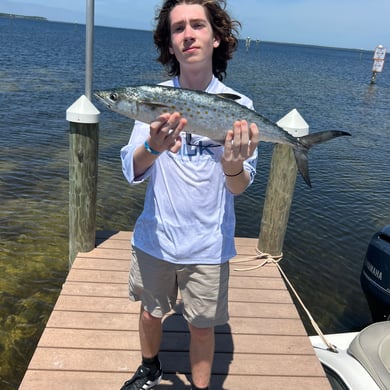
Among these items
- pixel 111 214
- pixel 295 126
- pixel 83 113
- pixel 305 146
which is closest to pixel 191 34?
pixel 305 146

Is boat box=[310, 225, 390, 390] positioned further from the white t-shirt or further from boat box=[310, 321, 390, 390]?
the white t-shirt

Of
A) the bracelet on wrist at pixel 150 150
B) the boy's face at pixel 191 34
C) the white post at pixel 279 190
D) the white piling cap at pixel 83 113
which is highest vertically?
the boy's face at pixel 191 34

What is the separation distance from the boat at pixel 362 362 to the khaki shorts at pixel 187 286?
1.81 metres

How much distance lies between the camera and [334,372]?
4.03 m

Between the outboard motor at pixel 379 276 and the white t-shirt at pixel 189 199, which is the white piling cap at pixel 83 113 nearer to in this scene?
the white t-shirt at pixel 189 199

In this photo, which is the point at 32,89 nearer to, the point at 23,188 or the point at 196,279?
the point at 23,188

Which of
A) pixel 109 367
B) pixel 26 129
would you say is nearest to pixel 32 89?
pixel 26 129

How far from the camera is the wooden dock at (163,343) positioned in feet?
11.8

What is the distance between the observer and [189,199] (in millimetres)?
2748

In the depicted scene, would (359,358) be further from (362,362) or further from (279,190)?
(279,190)

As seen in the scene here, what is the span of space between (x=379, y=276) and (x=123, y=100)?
15.2 ft

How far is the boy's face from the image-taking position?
2.59 metres

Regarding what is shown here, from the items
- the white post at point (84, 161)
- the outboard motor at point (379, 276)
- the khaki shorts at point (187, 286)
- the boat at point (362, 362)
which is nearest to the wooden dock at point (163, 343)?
the boat at point (362, 362)

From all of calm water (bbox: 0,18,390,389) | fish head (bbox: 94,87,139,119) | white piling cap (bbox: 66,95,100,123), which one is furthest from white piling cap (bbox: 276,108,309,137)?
calm water (bbox: 0,18,390,389)
